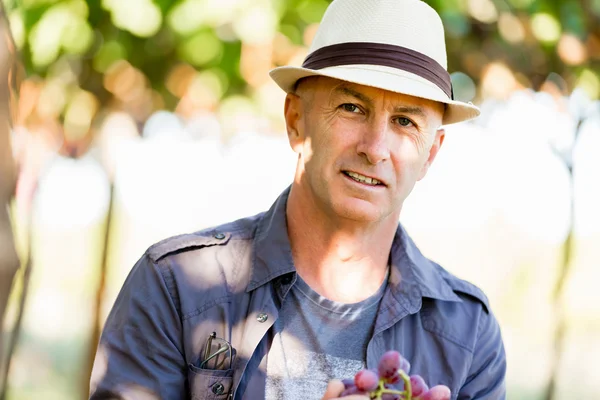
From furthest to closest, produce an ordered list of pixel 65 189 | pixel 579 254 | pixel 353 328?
pixel 579 254 → pixel 65 189 → pixel 353 328

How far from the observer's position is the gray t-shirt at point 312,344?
262 centimetres

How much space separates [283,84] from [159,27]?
1741mm

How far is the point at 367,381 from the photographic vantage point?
1.95 meters

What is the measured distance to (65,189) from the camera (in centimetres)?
542

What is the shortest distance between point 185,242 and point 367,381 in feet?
3.27

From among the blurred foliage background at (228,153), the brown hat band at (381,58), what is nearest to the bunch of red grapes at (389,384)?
the brown hat band at (381,58)

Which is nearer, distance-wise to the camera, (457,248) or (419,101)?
(419,101)

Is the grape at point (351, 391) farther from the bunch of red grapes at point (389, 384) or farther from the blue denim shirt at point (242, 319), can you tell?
the blue denim shirt at point (242, 319)

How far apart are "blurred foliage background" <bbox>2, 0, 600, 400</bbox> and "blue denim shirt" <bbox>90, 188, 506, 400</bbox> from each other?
4.47 ft

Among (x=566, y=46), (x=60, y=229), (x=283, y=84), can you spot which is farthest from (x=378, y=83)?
(x=60, y=229)

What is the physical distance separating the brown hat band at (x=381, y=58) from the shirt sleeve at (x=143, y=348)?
0.85 meters

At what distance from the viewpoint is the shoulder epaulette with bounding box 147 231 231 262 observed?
269 cm

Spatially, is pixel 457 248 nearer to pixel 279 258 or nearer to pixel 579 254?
pixel 579 254

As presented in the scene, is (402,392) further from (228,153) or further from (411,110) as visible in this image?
(228,153)
